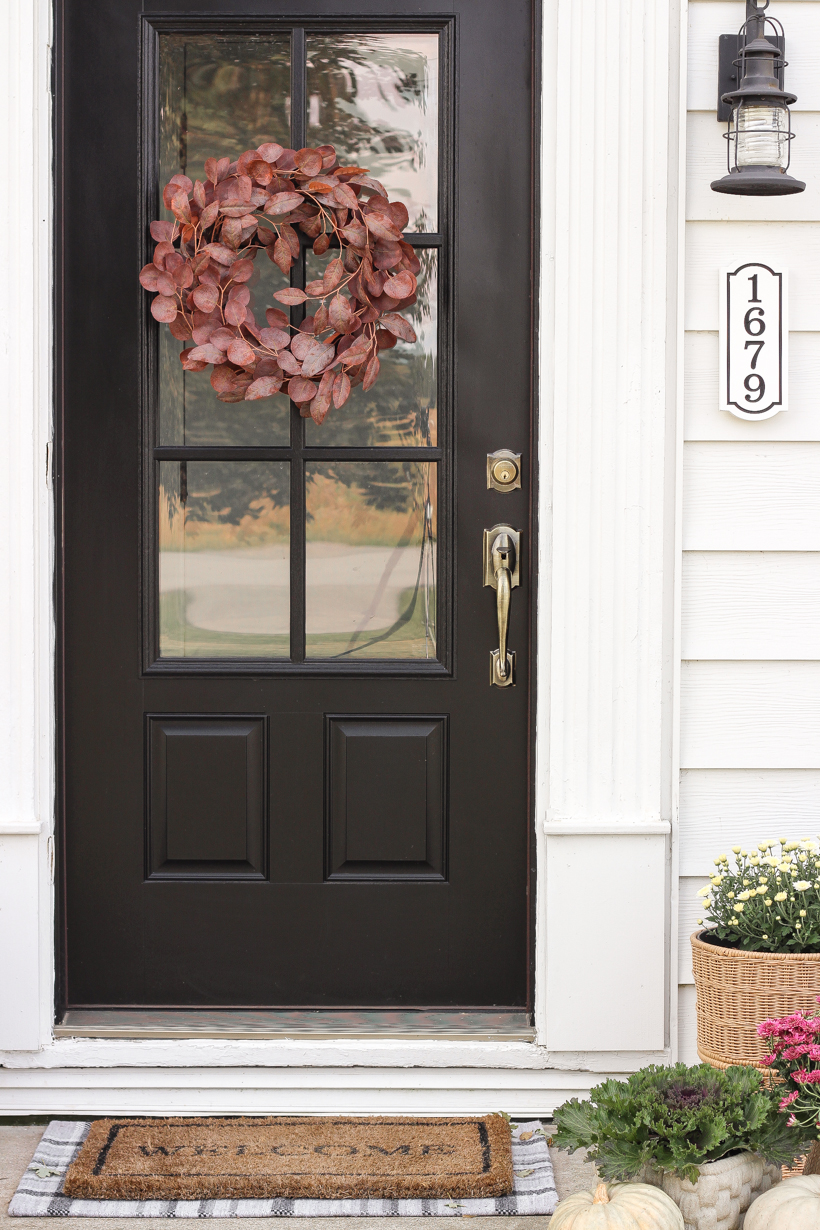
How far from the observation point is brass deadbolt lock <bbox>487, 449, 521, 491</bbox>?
214 cm

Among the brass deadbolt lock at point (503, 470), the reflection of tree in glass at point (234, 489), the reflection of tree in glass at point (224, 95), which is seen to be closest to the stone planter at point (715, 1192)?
the brass deadbolt lock at point (503, 470)

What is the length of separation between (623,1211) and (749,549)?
1211 millimetres

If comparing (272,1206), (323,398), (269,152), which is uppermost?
(269,152)

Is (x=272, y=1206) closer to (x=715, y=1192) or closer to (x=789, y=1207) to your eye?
(x=715, y=1192)

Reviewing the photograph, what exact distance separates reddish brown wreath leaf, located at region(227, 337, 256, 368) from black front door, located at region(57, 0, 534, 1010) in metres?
0.16

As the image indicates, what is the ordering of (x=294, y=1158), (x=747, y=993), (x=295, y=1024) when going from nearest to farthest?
1. (x=747, y=993)
2. (x=294, y=1158)
3. (x=295, y=1024)

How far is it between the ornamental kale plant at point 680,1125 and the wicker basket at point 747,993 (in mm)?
259

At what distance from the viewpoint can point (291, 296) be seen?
2.03 meters

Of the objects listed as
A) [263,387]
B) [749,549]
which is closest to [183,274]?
[263,387]

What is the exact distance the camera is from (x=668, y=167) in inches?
80.0

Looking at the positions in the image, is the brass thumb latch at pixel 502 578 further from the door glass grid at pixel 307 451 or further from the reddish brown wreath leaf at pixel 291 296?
the reddish brown wreath leaf at pixel 291 296

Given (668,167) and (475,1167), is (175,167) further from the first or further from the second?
(475,1167)

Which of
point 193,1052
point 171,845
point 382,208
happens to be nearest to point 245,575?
point 171,845

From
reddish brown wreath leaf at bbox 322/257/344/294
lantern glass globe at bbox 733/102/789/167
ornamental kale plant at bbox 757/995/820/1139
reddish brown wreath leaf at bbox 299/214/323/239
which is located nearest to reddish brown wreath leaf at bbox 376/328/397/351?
reddish brown wreath leaf at bbox 322/257/344/294
